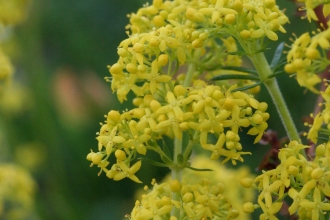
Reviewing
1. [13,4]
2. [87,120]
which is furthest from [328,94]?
[87,120]

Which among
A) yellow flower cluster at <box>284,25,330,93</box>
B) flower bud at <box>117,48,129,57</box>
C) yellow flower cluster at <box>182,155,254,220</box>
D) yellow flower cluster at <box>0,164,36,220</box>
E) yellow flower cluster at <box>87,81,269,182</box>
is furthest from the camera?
yellow flower cluster at <box>0,164,36,220</box>

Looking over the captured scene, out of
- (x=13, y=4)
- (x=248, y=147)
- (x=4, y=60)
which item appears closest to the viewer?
(x=4, y=60)

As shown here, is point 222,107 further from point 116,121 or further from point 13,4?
point 13,4

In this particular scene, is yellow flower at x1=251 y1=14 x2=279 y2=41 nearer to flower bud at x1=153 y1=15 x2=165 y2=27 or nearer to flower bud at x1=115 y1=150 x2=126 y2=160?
flower bud at x1=153 y1=15 x2=165 y2=27

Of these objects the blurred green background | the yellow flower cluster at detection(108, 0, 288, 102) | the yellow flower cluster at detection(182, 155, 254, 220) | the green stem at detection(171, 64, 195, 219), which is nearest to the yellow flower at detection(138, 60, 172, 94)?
the yellow flower cluster at detection(108, 0, 288, 102)

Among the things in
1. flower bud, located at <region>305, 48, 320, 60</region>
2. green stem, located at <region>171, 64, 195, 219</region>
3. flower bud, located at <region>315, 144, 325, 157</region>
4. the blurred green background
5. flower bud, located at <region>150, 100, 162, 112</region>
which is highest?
the blurred green background

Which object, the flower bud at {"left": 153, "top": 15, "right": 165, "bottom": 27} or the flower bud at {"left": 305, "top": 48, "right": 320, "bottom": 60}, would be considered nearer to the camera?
the flower bud at {"left": 305, "top": 48, "right": 320, "bottom": 60}

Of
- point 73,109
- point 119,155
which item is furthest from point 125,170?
point 73,109
